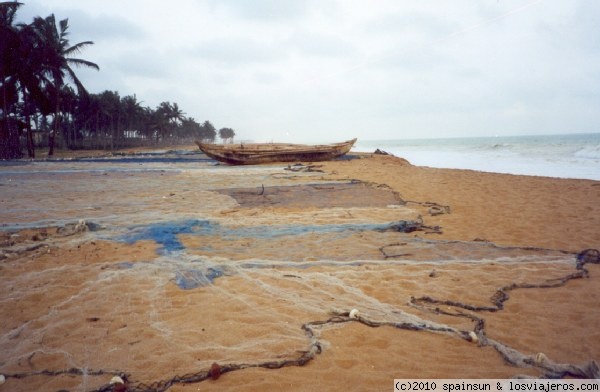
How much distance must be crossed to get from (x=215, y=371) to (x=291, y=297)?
1.25 m

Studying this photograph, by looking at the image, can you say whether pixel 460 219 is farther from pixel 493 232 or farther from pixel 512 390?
pixel 512 390

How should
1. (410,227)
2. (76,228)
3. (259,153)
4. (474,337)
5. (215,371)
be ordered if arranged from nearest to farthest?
1. (215,371)
2. (474,337)
3. (76,228)
4. (410,227)
5. (259,153)

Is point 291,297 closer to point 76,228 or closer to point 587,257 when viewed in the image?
point 587,257

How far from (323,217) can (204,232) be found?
2267 millimetres

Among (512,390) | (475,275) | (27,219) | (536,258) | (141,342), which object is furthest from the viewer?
(27,219)

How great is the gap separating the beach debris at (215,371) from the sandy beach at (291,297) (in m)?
0.01

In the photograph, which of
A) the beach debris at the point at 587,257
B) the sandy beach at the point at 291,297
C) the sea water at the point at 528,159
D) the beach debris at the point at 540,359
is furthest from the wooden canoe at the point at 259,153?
the beach debris at the point at 540,359

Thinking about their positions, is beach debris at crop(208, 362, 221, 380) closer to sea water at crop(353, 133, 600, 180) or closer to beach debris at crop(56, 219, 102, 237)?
beach debris at crop(56, 219, 102, 237)

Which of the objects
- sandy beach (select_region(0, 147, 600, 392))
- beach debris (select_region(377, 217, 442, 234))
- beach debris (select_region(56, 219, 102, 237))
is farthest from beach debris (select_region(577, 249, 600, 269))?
beach debris (select_region(56, 219, 102, 237))

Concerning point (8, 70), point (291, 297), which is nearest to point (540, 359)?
point (291, 297)

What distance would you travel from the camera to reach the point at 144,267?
4.16 metres

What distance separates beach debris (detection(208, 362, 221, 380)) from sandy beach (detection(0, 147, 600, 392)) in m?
0.01

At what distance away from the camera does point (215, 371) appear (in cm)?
229

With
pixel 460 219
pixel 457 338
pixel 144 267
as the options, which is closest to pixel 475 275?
pixel 457 338
